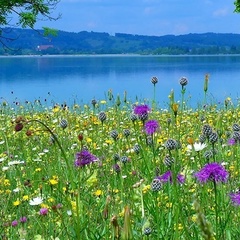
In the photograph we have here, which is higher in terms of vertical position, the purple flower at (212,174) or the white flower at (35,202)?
the purple flower at (212,174)

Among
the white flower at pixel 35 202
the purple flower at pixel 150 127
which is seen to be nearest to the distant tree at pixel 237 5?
the purple flower at pixel 150 127

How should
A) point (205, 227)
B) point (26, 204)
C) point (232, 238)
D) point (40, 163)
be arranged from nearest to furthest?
point (205, 227)
point (232, 238)
point (26, 204)
point (40, 163)

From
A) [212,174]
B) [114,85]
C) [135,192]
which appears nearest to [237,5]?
[135,192]

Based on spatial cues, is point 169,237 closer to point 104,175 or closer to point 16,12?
point 104,175

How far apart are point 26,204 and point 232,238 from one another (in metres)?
2.14

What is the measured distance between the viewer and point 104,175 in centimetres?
517

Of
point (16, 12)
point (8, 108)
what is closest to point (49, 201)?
point (8, 108)

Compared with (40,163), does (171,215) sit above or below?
above

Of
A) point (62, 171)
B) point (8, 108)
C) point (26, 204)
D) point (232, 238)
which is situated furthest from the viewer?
point (8, 108)

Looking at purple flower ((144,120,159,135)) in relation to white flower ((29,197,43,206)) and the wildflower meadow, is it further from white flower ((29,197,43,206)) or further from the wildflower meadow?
white flower ((29,197,43,206))

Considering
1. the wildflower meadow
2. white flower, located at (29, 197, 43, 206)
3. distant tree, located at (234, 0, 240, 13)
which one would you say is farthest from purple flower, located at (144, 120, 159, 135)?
distant tree, located at (234, 0, 240, 13)

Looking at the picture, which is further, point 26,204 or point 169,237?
point 26,204

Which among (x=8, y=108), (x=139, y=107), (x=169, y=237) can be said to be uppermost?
(x=139, y=107)

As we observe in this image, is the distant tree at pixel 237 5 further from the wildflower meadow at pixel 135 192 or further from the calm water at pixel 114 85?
the wildflower meadow at pixel 135 192
